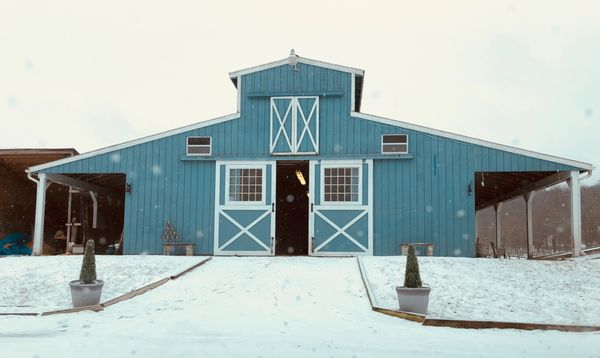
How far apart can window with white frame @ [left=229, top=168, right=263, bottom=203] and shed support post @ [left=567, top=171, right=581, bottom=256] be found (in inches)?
313

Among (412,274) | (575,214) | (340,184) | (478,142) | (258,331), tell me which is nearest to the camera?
(258,331)

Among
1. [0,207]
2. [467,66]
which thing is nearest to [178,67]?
[467,66]

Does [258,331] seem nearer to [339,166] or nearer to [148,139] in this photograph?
[339,166]

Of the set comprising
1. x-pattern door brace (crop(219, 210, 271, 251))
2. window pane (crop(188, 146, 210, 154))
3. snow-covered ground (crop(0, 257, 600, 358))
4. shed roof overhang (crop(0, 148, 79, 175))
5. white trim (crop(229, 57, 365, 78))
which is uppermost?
white trim (crop(229, 57, 365, 78))

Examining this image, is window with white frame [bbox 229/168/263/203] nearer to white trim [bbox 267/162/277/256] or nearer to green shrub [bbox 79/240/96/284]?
white trim [bbox 267/162/277/256]

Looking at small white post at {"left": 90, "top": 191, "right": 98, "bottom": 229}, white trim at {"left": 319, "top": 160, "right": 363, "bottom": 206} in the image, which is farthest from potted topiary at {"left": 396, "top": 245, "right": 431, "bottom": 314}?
small white post at {"left": 90, "top": 191, "right": 98, "bottom": 229}

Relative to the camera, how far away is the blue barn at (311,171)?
14.0 m

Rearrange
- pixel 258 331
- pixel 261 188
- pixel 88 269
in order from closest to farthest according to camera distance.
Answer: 1. pixel 258 331
2. pixel 88 269
3. pixel 261 188

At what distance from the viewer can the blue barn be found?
14031 millimetres

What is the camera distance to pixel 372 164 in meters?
14.4

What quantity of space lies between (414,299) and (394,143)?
6.81m

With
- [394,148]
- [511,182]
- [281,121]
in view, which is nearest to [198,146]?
[281,121]

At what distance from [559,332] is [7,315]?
323 inches

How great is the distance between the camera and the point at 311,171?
48.0ft
